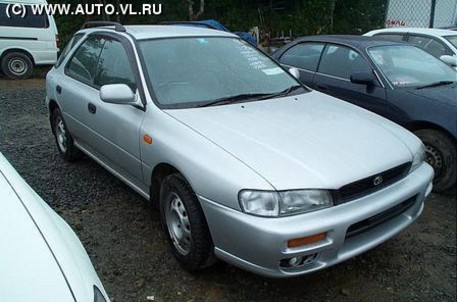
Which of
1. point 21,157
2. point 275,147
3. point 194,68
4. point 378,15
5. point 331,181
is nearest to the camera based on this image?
point 331,181

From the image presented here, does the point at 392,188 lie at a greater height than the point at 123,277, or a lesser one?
greater

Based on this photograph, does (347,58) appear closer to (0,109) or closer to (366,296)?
(366,296)

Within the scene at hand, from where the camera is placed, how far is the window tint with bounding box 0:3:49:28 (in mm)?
9820

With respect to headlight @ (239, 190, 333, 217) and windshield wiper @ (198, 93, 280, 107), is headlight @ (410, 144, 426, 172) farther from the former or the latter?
windshield wiper @ (198, 93, 280, 107)

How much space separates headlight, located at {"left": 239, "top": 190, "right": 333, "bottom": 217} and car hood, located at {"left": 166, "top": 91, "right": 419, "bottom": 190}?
0.04 metres

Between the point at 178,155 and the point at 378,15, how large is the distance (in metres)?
16.7

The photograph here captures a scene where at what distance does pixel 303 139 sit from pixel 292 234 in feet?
2.25

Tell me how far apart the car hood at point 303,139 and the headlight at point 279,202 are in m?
0.04

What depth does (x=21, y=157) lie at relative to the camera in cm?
483

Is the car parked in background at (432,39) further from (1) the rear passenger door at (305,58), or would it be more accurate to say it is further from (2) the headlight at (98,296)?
(2) the headlight at (98,296)

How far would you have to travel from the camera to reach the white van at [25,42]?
32.7 ft

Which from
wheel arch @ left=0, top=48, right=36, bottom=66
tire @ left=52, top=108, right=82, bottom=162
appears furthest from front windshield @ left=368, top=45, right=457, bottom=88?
wheel arch @ left=0, top=48, right=36, bottom=66

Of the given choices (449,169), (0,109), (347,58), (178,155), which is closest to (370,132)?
(178,155)

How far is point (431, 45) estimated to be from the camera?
713cm
